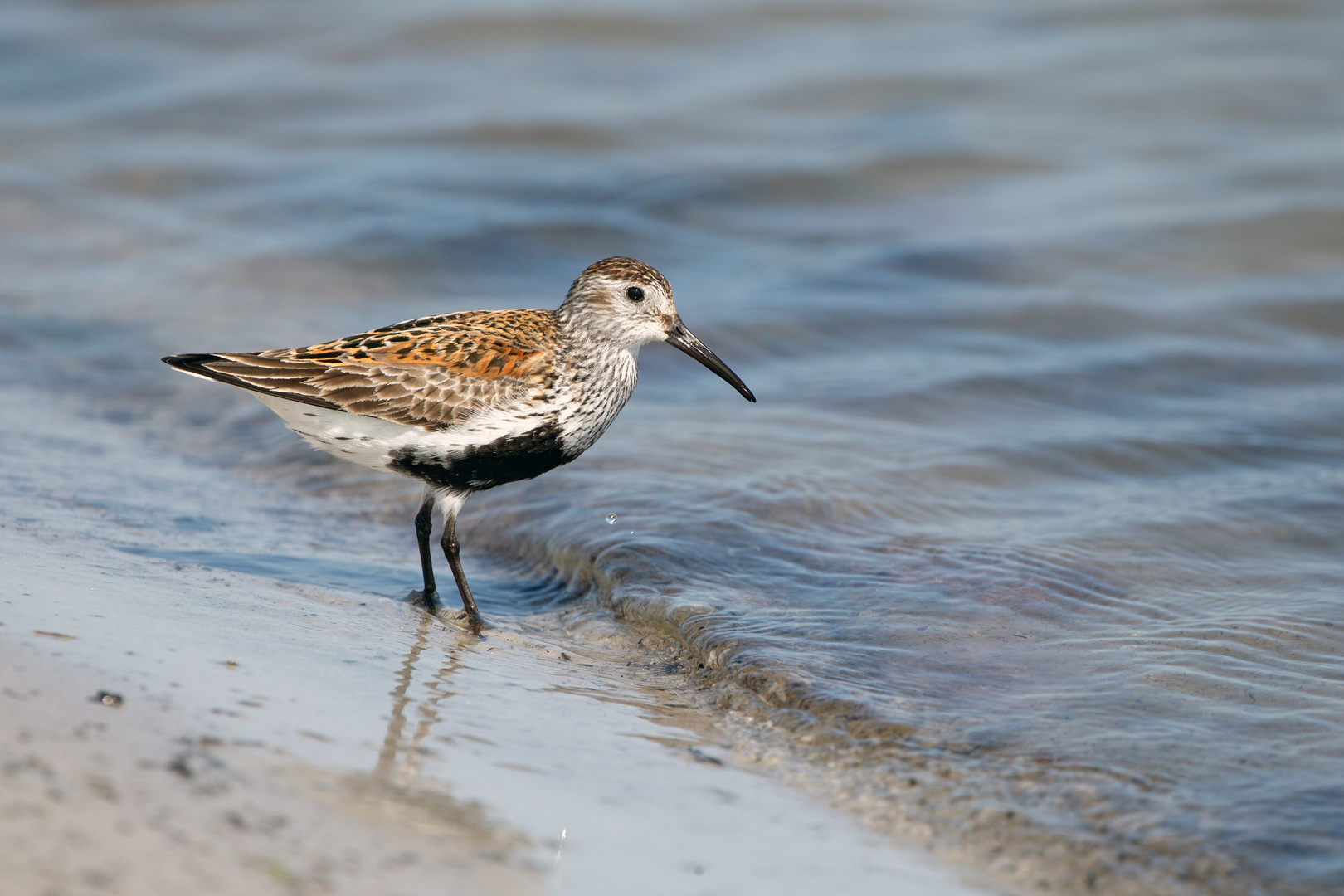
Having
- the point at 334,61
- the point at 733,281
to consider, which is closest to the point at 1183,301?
the point at 733,281

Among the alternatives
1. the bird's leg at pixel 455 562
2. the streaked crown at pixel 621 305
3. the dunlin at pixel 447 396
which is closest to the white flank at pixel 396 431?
the dunlin at pixel 447 396

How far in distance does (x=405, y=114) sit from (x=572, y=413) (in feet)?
32.1

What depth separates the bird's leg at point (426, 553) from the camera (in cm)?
654

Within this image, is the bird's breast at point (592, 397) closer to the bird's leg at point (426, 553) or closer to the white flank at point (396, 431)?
the white flank at point (396, 431)

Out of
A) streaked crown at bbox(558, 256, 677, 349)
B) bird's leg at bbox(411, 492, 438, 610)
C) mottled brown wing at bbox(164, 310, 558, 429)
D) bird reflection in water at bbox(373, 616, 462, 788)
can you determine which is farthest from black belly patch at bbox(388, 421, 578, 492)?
bird reflection in water at bbox(373, 616, 462, 788)

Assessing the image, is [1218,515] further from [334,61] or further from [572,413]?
[334,61]

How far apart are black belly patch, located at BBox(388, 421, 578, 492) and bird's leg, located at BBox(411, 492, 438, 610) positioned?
0.28 metres

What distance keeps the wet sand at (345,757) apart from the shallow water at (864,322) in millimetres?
453

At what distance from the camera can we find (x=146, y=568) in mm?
6004

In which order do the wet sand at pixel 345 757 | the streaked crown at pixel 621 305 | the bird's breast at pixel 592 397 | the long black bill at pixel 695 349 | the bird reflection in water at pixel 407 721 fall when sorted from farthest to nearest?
the long black bill at pixel 695 349
the streaked crown at pixel 621 305
the bird's breast at pixel 592 397
the bird reflection in water at pixel 407 721
the wet sand at pixel 345 757

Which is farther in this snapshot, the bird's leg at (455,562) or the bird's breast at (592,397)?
the bird's breast at (592,397)

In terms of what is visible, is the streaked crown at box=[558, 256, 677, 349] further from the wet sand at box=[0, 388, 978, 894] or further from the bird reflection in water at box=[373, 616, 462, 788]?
the bird reflection in water at box=[373, 616, 462, 788]

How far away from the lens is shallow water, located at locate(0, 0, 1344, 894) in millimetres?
5254

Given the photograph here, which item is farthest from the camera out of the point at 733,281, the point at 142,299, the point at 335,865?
the point at 733,281
